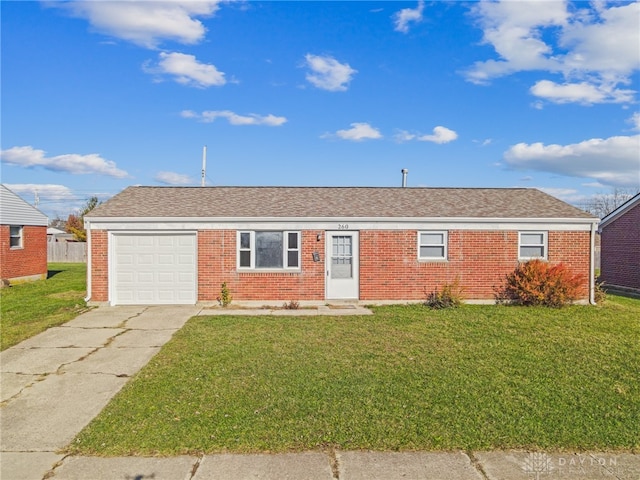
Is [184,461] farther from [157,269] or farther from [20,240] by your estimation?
[20,240]

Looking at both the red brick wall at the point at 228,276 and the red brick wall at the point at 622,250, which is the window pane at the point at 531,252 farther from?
the red brick wall at the point at 228,276

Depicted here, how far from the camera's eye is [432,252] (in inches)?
559

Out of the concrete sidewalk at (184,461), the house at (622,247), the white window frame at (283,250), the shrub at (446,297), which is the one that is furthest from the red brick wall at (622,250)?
the concrete sidewalk at (184,461)

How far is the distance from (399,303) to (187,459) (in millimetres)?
10190

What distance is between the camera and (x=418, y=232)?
14.1 metres

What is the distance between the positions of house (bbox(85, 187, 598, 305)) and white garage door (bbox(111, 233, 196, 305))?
3 cm

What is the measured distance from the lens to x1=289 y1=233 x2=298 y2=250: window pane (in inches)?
548

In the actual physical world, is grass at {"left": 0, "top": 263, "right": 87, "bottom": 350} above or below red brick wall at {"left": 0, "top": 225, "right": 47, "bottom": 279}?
below

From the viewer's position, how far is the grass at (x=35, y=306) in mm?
10406

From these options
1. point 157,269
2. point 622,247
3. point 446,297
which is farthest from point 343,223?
point 622,247

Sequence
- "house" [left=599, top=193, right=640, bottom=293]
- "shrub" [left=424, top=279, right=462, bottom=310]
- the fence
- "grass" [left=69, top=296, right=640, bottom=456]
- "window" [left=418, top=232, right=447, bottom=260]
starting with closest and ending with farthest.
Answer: "grass" [left=69, top=296, right=640, bottom=456]
"shrub" [left=424, top=279, right=462, bottom=310]
"window" [left=418, top=232, right=447, bottom=260]
"house" [left=599, top=193, right=640, bottom=293]
the fence

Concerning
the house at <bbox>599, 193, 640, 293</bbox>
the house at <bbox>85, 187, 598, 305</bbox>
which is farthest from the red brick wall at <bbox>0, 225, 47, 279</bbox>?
the house at <bbox>599, 193, 640, 293</bbox>

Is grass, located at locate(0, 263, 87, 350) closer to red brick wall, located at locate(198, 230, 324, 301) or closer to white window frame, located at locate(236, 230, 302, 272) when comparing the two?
red brick wall, located at locate(198, 230, 324, 301)

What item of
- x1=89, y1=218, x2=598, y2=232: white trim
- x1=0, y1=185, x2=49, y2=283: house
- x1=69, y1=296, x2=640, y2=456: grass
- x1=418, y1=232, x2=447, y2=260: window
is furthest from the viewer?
x1=0, y1=185, x2=49, y2=283: house
